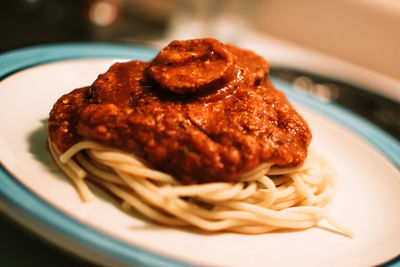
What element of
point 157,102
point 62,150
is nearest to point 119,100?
point 157,102

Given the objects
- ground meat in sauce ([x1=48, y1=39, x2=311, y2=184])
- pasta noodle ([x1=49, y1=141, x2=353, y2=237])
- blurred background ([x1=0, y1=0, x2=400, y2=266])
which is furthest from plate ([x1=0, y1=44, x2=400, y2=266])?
blurred background ([x1=0, y1=0, x2=400, y2=266])

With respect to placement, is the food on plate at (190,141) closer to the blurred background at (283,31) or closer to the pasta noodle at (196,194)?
the pasta noodle at (196,194)

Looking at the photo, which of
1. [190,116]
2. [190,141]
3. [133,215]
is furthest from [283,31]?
[133,215]

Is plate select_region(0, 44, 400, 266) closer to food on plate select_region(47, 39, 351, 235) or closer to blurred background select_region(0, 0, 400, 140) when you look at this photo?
food on plate select_region(47, 39, 351, 235)

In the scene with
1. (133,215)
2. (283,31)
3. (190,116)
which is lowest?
(133,215)

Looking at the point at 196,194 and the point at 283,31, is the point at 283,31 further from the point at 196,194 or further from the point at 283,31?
the point at 196,194

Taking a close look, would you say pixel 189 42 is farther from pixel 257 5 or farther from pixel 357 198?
pixel 257 5

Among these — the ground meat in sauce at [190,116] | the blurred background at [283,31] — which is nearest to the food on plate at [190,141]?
the ground meat in sauce at [190,116]
